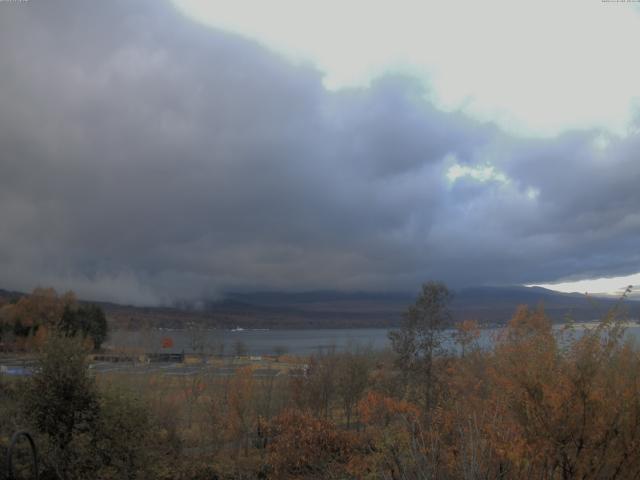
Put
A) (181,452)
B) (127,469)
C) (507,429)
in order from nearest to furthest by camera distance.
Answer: (507,429)
(127,469)
(181,452)

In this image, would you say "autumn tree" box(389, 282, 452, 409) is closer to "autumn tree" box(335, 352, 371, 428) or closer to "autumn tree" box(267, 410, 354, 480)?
"autumn tree" box(335, 352, 371, 428)

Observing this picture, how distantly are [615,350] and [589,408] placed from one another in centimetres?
200

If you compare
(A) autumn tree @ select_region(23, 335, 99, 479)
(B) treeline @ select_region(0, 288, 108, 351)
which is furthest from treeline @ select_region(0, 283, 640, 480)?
(B) treeline @ select_region(0, 288, 108, 351)

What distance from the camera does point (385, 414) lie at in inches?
675

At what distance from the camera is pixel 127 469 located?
1209cm

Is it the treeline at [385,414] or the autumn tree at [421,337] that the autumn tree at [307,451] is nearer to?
the treeline at [385,414]

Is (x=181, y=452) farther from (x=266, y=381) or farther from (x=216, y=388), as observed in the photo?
(x=266, y=381)

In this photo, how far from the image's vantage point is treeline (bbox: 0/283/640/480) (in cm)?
742

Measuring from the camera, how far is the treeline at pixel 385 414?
292 inches

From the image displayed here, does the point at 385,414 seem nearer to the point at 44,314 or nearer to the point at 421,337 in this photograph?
the point at 421,337

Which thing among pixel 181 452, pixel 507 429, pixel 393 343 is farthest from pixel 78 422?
pixel 393 343

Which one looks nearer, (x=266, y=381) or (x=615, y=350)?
(x=615, y=350)

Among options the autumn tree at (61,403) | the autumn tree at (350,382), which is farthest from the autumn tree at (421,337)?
the autumn tree at (61,403)

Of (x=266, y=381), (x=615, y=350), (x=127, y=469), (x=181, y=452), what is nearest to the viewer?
(x=615, y=350)
